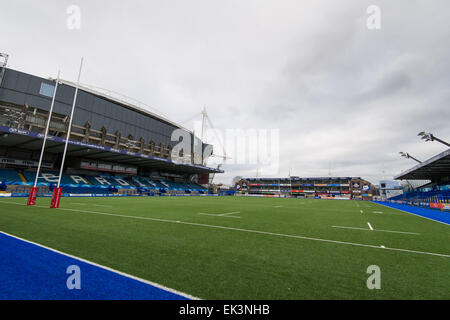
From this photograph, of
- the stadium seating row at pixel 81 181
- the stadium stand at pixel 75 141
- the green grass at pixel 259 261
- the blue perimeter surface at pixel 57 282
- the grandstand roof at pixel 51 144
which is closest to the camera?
the blue perimeter surface at pixel 57 282

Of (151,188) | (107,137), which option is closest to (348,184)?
(151,188)

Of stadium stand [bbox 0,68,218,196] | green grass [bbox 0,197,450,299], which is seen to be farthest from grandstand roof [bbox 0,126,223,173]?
green grass [bbox 0,197,450,299]

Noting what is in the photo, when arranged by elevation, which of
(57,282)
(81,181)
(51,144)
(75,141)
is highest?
(75,141)

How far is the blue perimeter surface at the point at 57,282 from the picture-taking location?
8.43 ft

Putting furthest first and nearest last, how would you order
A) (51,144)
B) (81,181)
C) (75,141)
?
(81,181), (51,144), (75,141)

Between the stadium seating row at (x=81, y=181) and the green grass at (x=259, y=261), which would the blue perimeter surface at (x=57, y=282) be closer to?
the green grass at (x=259, y=261)

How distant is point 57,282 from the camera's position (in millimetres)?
2934

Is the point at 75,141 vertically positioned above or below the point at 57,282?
above

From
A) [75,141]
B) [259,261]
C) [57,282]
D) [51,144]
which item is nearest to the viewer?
[57,282]

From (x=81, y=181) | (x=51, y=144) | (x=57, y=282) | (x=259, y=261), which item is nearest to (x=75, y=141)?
A: (x=51, y=144)

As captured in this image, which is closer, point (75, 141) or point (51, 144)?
point (75, 141)

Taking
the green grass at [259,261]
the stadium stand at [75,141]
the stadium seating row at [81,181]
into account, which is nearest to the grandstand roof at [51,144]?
the stadium stand at [75,141]

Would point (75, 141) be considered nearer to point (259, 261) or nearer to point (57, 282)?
point (57, 282)
